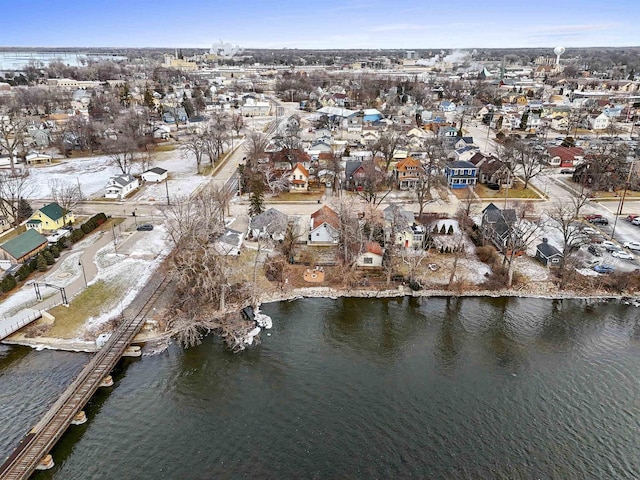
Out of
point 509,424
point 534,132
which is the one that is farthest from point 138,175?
point 534,132

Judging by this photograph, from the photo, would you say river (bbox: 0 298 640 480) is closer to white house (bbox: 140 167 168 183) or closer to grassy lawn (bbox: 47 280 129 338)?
grassy lawn (bbox: 47 280 129 338)

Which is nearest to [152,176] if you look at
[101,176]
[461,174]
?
[101,176]

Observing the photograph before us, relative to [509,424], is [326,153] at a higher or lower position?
higher

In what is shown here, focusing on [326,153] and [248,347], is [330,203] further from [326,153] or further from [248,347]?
[248,347]

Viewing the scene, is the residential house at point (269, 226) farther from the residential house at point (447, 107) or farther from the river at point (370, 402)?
the residential house at point (447, 107)

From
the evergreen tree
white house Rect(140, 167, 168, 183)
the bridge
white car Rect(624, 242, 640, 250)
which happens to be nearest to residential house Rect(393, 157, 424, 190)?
white car Rect(624, 242, 640, 250)

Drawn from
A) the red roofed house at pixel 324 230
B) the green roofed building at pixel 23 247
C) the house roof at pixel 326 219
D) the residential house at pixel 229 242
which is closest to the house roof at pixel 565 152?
the house roof at pixel 326 219

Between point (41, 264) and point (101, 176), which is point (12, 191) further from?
point (41, 264)
